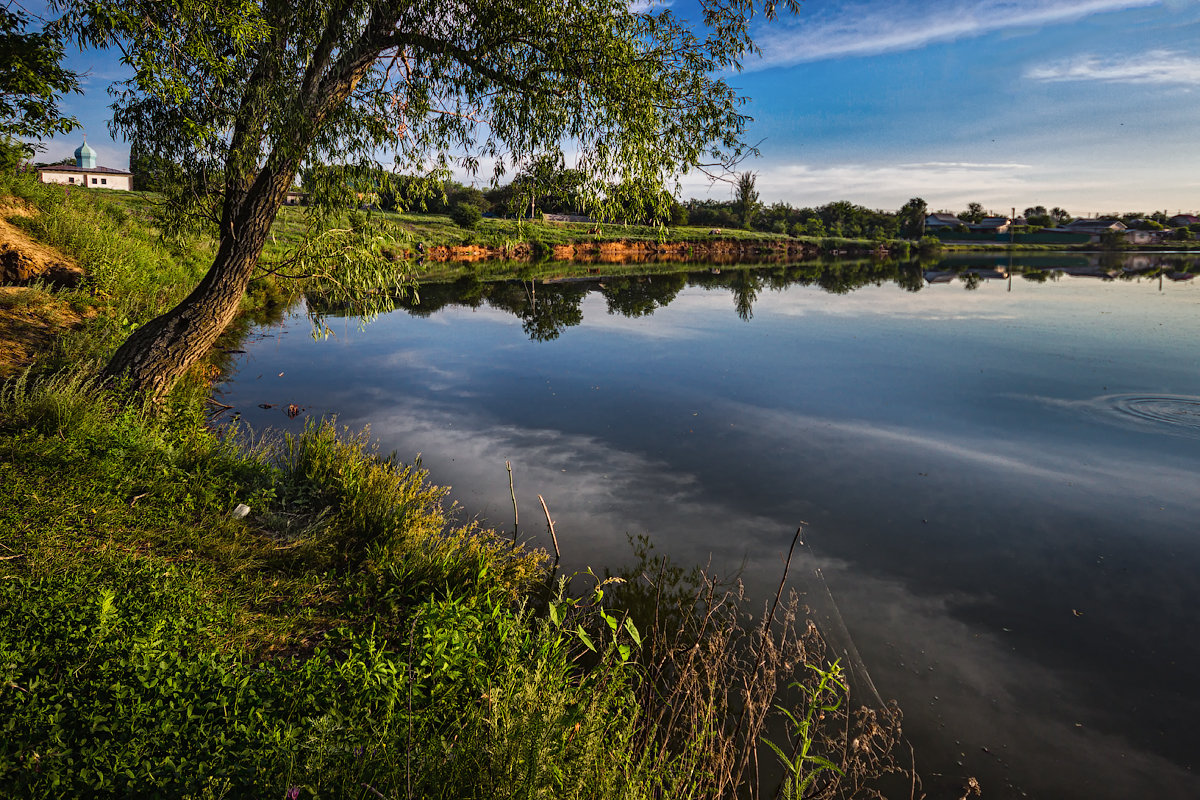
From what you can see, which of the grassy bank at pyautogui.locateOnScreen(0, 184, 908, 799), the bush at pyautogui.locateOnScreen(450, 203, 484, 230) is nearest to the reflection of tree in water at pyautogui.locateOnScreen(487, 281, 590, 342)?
the grassy bank at pyautogui.locateOnScreen(0, 184, 908, 799)

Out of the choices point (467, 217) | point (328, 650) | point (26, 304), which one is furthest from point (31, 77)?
point (467, 217)

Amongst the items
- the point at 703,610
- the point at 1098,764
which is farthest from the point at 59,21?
the point at 1098,764

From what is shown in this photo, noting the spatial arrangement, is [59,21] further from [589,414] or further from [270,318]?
[270,318]

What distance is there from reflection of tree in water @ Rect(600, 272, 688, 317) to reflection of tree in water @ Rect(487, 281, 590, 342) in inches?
52.1

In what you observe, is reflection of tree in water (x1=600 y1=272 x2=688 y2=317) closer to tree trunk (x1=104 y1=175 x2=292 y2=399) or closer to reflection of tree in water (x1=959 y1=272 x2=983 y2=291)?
tree trunk (x1=104 y1=175 x2=292 y2=399)

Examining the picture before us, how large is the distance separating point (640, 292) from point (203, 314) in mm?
22942

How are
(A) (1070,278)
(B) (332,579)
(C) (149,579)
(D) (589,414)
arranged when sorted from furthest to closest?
(A) (1070,278) → (D) (589,414) → (B) (332,579) → (C) (149,579)

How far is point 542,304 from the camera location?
2416 centimetres

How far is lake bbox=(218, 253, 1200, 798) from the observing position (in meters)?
4.10

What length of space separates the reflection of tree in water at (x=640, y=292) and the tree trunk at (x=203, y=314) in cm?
1494

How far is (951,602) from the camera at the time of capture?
5.15 meters

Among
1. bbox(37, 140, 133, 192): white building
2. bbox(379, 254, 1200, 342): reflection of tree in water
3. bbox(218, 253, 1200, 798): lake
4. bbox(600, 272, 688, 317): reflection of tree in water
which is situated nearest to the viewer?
bbox(218, 253, 1200, 798): lake

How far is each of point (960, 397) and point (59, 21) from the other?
13.6 m

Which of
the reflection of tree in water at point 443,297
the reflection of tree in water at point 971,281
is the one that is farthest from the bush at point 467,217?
the reflection of tree in water at point 971,281
